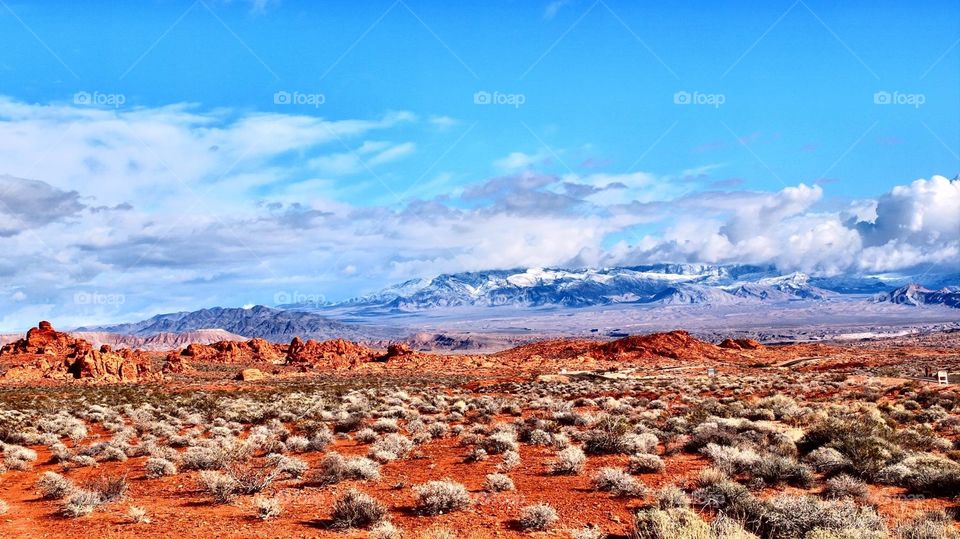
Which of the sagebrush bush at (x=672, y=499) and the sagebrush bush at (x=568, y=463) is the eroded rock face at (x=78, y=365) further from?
the sagebrush bush at (x=672, y=499)

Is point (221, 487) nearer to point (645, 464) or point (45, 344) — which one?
point (645, 464)

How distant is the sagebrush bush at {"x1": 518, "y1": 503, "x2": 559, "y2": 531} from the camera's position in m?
9.86

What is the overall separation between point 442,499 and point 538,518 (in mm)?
1839

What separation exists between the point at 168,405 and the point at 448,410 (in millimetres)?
14336

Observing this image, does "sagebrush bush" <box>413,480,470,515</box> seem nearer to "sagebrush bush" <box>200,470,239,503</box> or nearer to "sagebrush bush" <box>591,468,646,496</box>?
"sagebrush bush" <box>591,468,646,496</box>

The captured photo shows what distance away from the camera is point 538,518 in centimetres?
991

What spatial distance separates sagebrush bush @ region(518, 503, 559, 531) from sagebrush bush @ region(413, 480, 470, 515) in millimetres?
1363

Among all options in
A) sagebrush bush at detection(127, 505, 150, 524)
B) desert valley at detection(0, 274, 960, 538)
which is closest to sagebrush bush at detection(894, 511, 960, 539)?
desert valley at detection(0, 274, 960, 538)

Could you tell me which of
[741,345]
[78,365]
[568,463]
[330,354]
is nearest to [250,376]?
[78,365]

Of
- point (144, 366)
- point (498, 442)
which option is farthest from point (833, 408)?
point (144, 366)

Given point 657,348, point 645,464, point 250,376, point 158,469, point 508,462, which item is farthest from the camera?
point 657,348

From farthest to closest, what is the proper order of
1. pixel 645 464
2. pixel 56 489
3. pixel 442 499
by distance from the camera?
1. pixel 645 464
2. pixel 56 489
3. pixel 442 499

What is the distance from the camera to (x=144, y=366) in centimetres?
6253

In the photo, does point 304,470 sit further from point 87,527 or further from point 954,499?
point 954,499
